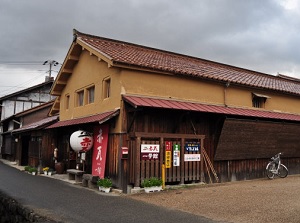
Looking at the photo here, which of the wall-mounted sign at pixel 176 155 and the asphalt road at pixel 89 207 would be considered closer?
the asphalt road at pixel 89 207

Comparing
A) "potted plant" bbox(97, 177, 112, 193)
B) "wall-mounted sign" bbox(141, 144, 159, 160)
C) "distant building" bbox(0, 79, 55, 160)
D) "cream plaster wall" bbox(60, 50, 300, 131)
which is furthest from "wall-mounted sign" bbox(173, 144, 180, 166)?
"distant building" bbox(0, 79, 55, 160)

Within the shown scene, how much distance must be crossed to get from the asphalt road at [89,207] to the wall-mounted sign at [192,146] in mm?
3532

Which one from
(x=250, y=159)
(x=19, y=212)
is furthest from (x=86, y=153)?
(x=250, y=159)

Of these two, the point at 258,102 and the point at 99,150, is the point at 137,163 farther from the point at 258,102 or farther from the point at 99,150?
the point at 258,102

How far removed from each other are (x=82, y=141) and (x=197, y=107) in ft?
17.0

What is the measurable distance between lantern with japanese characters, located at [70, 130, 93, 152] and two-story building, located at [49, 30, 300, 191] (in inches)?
15.8

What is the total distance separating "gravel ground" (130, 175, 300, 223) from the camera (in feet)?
25.5

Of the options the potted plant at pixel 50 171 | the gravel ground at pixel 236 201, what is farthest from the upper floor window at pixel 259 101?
the potted plant at pixel 50 171

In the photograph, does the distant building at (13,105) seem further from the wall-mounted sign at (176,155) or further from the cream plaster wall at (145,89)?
the wall-mounted sign at (176,155)

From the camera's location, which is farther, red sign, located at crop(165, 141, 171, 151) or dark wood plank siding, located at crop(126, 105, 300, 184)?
dark wood plank siding, located at crop(126, 105, 300, 184)

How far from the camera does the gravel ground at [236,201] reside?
25.5ft

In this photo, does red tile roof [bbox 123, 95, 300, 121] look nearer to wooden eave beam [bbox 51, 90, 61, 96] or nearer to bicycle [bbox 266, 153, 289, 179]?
bicycle [bbox 266, 153, 289, 179]

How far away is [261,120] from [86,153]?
A: 8541 millimetres

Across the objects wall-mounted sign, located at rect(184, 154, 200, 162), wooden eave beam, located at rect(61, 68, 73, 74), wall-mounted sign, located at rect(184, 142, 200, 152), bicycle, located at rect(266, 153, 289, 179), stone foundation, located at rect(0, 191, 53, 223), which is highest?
→ wooden eave beam, located at rect(61, 68, 73, 74)
